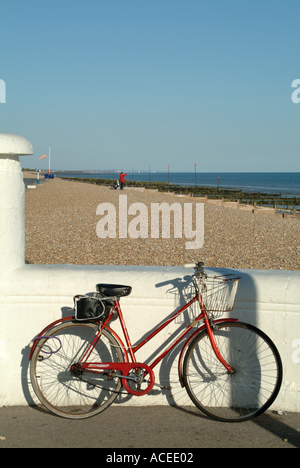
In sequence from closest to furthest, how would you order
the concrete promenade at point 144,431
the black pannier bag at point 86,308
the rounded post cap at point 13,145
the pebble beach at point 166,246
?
1. the concrete promenade at point 144,431
2. the black pannier bag at point 86,308
3. the rounded post cap at point 13,145
4. the pebble beach at point 166,246

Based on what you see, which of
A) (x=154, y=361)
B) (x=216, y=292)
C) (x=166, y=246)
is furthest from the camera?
(x=166, y=246)

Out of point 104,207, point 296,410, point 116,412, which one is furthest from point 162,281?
point 104,207

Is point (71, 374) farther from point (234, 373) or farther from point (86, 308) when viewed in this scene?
point (234, 373)

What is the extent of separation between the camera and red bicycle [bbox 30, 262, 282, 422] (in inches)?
115

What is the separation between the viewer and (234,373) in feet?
10.0

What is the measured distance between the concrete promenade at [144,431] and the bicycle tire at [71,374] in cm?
15

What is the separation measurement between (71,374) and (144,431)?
27.3 inches

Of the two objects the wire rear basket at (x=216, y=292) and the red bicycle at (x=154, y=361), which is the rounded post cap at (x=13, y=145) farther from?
the wire rear basket at (x=216, y=292)

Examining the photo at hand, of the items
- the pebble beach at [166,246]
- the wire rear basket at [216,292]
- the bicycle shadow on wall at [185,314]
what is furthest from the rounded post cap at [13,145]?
the pebble beach at [166,246]

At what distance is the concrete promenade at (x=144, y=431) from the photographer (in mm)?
2648

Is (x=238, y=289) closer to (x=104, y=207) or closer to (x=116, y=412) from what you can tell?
(x=116, y=412)

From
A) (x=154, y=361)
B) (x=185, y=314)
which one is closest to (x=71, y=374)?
(x=154, y=361)

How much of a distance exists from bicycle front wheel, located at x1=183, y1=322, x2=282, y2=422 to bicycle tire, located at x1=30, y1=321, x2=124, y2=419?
662 millimetres
